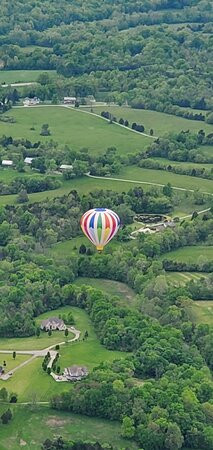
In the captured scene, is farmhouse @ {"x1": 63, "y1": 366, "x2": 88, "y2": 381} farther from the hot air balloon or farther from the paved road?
the hot air balloon

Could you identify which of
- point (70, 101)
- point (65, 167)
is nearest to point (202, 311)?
point (65, 167)

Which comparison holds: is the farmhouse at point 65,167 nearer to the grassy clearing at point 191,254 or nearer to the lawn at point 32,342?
the grassy clearing at point 191,254

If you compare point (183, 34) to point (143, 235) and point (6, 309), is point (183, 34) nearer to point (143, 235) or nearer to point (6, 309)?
point (143, 235)

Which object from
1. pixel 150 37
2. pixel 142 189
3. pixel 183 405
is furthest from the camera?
pixel 150 37

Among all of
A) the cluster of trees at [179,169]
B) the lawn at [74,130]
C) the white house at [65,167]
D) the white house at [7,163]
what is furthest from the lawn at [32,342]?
the lawn at [74,130]

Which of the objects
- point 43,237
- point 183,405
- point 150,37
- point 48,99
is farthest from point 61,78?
point 183,405

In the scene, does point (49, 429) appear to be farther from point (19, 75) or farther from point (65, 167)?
point (19, 75)
